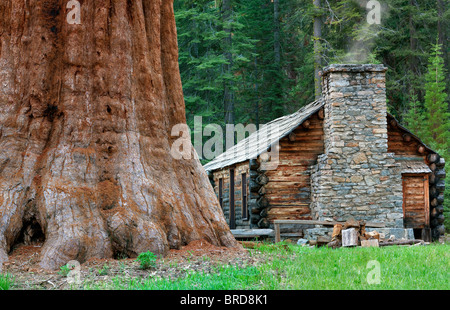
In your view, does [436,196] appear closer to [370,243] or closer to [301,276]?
[370,243]

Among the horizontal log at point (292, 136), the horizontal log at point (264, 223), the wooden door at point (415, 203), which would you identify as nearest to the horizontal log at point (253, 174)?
the horizontal log at point (264, 223)

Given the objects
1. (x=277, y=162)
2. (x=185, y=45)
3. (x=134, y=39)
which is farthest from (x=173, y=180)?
(x=185, y=45)

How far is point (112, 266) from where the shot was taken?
18.9ft

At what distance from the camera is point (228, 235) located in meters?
7.51

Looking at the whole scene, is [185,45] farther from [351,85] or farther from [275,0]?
[351,85]

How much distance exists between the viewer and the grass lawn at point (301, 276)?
5125 mm

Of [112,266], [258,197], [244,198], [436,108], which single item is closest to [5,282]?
[112,266]

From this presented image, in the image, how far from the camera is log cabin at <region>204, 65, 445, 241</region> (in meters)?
17.0

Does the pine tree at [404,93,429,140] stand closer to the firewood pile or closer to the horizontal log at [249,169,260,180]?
the horizontal log at [249,169,260,180]

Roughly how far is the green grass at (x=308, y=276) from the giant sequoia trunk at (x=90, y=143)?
1025 millimetres

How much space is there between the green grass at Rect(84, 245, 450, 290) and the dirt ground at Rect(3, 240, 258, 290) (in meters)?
0.20

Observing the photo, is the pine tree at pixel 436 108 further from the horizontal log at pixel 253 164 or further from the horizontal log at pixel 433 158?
the horizontal log at pixel 253 164

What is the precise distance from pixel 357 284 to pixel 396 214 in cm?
1221

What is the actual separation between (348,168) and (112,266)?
12.4m
